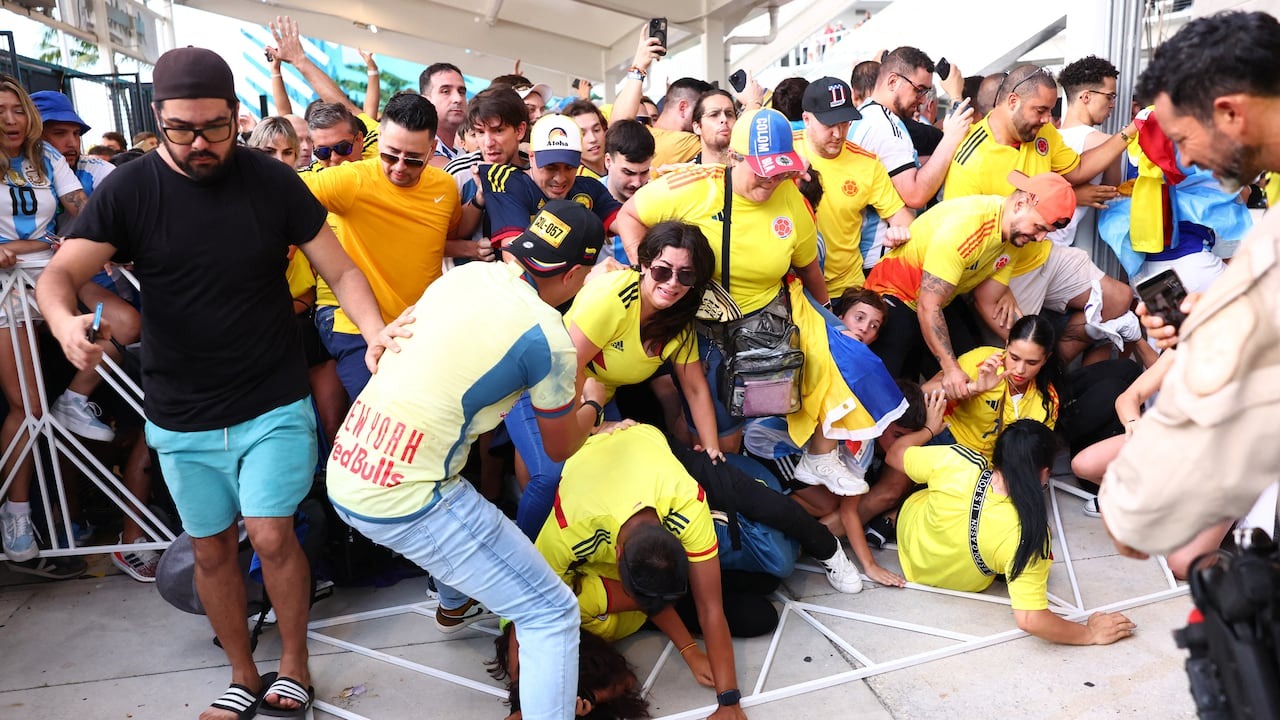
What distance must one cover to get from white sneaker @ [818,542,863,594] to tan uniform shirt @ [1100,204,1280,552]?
7.76 feet

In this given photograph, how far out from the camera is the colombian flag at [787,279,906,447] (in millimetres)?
3734

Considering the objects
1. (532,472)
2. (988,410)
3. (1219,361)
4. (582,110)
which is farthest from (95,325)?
(988,410)

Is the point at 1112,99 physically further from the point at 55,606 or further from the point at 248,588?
the point at 55,606

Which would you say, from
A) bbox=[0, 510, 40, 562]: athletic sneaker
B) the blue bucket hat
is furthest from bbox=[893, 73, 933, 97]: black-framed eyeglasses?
bbox=[0, 510, 40, 562]: athletic sneaker

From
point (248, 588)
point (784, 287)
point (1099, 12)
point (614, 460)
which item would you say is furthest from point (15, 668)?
point (1099, 12)

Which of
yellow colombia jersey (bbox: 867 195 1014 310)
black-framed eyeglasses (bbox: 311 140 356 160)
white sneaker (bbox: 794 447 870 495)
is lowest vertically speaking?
white sneaker (bbox: 794 447 870 495)

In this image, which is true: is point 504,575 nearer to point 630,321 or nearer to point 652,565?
point 652,565

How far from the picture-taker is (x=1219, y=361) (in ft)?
3.99

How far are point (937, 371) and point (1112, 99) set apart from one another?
1.91 meters

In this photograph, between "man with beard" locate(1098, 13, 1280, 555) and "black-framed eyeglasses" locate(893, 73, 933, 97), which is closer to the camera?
"man with beard" locate(1098, 13, 1280, 555)

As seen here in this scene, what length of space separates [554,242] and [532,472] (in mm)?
1125

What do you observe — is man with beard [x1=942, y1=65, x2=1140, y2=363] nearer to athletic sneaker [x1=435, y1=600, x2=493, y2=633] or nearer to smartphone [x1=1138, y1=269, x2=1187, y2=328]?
smartphone [x1=1138, y1=269, x2=1187, y2=328]

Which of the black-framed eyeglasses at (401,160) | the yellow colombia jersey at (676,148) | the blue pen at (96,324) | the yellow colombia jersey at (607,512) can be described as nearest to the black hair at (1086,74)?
the yellow colombia jersey at (676,148)

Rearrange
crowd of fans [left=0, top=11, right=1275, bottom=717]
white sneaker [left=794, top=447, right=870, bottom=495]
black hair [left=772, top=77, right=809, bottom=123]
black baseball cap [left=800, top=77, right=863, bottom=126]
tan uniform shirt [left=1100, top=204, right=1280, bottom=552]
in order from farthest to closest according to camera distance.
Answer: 1. black hair [left=772, top=77, right=809, bottom=123]
2. black baseball cap [left=800, top=77, right=863, bottom=126]
3. white sneaker [left=794, top=447, right=870, bottom=495]
4. crowd of fans [left=0, top=11, right=1275, bottom=717]
5. tan uniform shirt [left=1100, top=204, right=1280, bottom=552]
